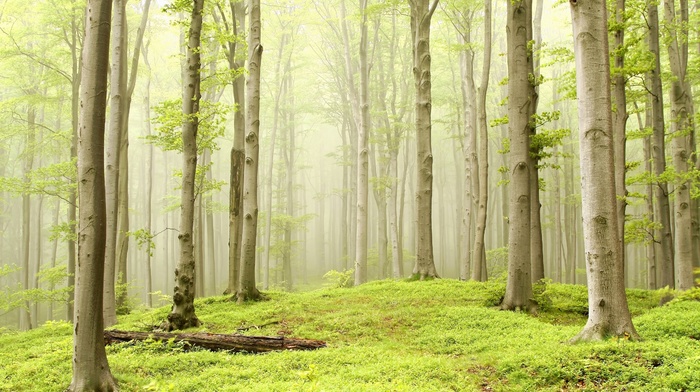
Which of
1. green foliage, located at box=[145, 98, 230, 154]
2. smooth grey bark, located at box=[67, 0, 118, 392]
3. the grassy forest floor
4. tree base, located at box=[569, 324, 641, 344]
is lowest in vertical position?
the grassy forest floor

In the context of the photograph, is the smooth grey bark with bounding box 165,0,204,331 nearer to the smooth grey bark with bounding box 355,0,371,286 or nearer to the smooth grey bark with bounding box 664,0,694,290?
the smooth grey bark with bounding box 355,0,371,286

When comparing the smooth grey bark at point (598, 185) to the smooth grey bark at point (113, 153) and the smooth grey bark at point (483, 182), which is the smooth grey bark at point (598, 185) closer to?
the smooth grey bark at point (483, 182)

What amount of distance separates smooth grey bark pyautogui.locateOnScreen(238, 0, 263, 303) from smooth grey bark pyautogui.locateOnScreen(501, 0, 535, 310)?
5.78m

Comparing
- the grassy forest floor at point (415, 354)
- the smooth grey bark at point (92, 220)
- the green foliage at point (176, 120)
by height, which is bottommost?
the grassy forest floor at point (415, 354)

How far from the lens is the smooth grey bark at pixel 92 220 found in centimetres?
467

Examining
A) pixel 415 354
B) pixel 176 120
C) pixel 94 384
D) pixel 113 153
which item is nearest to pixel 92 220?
pixel 94 384

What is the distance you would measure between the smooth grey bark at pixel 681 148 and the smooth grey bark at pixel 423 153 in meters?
5.55

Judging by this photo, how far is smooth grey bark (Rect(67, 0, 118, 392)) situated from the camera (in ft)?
15.3

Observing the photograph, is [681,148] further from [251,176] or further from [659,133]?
[251,176]

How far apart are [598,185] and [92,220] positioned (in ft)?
20.1

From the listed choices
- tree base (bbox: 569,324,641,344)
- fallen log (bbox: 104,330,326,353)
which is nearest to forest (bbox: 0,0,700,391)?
tree base (bbox: 569,324,641,344)

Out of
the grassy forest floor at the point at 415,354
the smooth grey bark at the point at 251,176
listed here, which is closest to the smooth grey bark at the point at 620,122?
the grassy forest floor at the point at 415,354

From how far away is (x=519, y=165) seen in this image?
8492 millimetres

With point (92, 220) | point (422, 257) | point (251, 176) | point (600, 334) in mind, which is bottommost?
point (600, 334)
